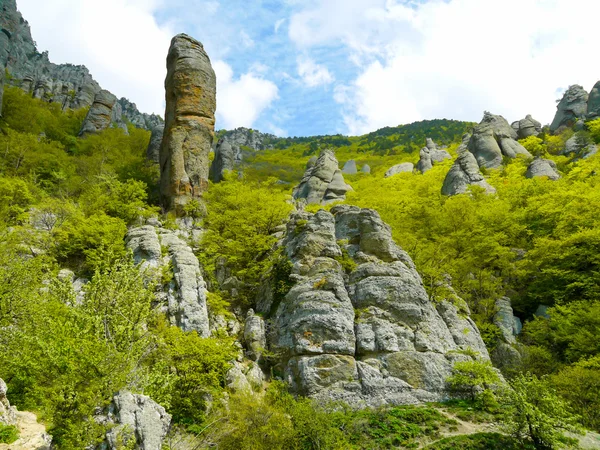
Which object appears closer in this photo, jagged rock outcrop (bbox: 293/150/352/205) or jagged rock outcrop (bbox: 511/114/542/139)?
jagged rock outcrop (bbox: 293/150/352/205)

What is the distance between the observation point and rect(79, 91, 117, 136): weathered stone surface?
5747cm

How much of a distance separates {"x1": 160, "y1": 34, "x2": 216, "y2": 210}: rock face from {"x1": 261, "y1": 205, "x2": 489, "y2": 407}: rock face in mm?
13965

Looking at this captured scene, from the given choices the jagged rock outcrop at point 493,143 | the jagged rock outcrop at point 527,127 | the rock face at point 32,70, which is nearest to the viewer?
the jagged rock outcrop at point 493,143

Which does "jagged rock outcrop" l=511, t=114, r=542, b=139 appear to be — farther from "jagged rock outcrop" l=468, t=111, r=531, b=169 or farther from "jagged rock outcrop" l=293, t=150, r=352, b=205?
"jagged rock outcrop" l=293, t=150, r=352, b=205

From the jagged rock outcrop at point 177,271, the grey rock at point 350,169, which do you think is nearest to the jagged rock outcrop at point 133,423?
the jagged rock outcrop at point 177,271

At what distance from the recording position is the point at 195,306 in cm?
2031

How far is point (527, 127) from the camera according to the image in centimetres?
7169

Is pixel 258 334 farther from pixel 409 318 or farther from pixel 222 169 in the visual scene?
pixel 222 169

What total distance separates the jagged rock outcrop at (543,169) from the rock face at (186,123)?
133 feet

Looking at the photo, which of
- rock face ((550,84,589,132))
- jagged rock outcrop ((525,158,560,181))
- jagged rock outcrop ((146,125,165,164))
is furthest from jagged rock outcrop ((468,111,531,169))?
jagged rock outcrop ((146,125,165,164))

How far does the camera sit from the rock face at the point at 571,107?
68.6 m

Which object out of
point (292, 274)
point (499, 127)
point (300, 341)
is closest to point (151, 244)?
point (292, 274)

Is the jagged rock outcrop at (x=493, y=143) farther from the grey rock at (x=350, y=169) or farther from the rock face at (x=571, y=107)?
the grey rock at (x=350, y=169)

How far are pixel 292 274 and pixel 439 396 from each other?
9969 millimetres
